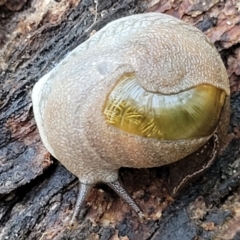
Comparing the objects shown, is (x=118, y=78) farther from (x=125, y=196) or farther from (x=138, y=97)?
(x=125, y=196)

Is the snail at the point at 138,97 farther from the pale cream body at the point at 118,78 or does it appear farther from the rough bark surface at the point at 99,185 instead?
the rough bark surface at the point at 99,185

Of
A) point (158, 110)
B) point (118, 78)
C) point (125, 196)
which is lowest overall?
point (125, 196)

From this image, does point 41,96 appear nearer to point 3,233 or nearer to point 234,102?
point 3,233

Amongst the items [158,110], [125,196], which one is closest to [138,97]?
[158,110]

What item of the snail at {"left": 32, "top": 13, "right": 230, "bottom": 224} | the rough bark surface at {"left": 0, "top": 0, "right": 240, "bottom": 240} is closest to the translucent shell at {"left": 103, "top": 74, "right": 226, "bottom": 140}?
the snail at {"left": 32, "top": 13, "right": 230, "bottom": 224}

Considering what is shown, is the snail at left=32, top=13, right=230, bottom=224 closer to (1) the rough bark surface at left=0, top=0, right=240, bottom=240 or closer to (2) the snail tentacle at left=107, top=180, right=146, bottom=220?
(2) the snail tentacle at left=107, top=180, right=146, bottom=220

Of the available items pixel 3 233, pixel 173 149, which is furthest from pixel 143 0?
pixel 3 233
